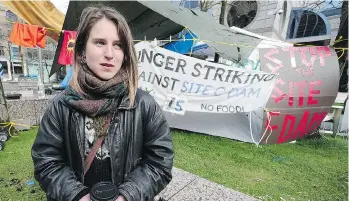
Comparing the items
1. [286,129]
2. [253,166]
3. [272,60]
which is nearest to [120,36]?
[253,166]

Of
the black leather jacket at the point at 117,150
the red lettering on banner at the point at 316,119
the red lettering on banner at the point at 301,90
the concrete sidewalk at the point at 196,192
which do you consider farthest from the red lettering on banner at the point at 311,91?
the black leather jacket at the point at 117,150

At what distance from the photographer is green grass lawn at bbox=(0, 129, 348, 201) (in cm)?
334

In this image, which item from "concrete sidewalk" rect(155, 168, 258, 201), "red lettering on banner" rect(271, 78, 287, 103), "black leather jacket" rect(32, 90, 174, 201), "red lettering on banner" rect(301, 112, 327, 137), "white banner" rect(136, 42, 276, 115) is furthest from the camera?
"red lettering on banner" rect(301, 112, 327, 137)

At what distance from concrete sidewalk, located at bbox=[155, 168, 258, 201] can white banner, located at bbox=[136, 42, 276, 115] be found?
2162mm

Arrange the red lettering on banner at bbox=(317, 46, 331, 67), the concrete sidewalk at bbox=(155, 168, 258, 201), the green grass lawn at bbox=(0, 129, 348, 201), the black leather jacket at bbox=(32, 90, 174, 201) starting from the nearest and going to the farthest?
the black leather jacket at bbox=(32, 90, 174, 201)
the concrete sidewalk at bbox=(155, 168, 258, 201)
the green grass lawn at bbox=(0, 129, 348, 201)
the red lettering on banner at bbox=(317, 46, 331, 67)

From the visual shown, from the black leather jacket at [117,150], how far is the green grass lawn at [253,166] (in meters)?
2.11

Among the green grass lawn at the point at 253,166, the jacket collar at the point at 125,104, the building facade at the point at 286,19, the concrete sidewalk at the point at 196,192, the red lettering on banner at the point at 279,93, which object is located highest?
the building facade at the point at 286,19

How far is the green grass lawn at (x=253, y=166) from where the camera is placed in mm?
3340

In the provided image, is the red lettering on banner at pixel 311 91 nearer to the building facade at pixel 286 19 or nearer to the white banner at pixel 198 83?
the white banner at pixel 198 83

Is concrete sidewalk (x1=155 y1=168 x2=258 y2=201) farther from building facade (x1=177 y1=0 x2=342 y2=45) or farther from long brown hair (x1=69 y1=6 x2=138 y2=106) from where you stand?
building facade (x1=177 y1=0 x2=342 y2=45)

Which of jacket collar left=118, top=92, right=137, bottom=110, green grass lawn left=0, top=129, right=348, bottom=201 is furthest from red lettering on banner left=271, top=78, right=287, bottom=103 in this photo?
jacket collar left=118, top=92, right=137, bottom=110

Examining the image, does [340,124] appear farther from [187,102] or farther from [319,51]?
[187,102]

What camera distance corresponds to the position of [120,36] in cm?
128

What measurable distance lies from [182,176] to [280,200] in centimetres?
140
